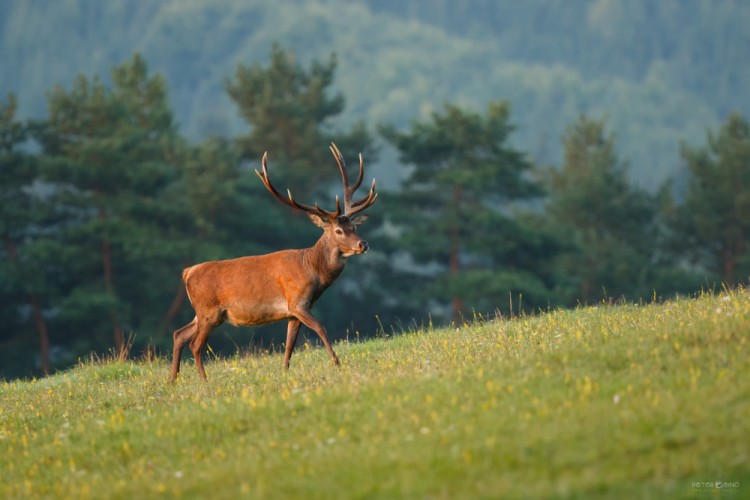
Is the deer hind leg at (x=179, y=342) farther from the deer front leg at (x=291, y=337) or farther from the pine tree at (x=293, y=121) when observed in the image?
the pine tree at (x=293, y=121)

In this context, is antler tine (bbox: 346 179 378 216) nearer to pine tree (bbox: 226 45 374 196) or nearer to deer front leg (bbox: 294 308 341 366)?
deer front leg (bbox: 294 308 341 366)

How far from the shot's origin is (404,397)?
32.1 ft

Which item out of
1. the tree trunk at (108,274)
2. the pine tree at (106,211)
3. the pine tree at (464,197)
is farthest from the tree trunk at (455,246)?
the tree trunk at (108,274)

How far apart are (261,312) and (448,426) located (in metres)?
5.43

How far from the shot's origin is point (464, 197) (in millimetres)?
54312

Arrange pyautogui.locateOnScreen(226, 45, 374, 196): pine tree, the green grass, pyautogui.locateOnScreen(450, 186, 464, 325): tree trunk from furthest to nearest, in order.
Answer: pyautogui.locateOnScreen(226, 45, 374, 196): pine tree, pyautogui.locateOnScreen(450, 186, 464, 325): tree trunk, the green grass

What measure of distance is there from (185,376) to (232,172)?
39079 mm

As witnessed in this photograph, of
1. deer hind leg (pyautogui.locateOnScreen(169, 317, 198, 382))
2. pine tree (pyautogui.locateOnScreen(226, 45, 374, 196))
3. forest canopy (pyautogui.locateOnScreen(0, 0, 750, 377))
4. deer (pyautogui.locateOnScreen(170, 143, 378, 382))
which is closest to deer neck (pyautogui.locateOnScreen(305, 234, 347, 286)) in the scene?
deer (pyautogui.locateOnScreen(170, 143, 378, 382))

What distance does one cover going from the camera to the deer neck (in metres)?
14.1

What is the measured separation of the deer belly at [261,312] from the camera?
45.6ft

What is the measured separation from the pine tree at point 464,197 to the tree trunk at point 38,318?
1672cm

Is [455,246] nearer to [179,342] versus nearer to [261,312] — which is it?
→ [179,342]

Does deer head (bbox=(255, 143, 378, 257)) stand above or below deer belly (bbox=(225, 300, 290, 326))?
above

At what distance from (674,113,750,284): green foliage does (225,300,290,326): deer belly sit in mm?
47742
